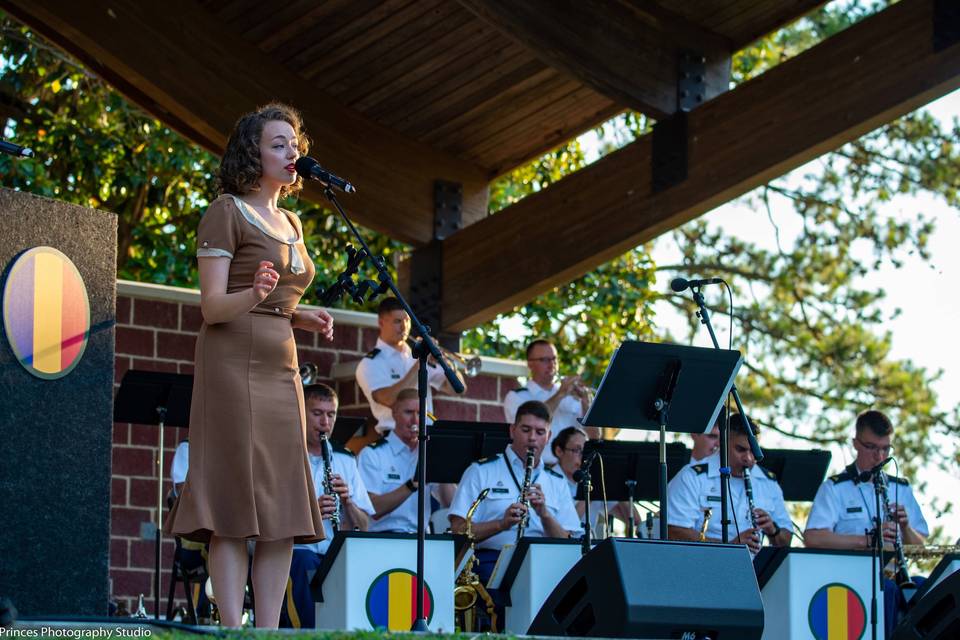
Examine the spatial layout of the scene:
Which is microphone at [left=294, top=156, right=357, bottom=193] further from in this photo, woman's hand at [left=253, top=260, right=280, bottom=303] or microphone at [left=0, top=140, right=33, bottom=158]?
microphone at [left=0, top=140, right=33, bottom=158]

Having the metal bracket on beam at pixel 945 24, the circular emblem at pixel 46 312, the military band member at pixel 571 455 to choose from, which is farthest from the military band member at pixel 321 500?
the metal bracket on beam at pixel 945 24

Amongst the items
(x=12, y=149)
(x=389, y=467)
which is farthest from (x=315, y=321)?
(x=389, y=467)

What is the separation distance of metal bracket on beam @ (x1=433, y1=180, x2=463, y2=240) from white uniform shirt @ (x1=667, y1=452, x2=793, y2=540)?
2.71m

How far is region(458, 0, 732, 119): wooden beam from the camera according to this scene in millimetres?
8688

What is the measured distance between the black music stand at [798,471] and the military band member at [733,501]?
15.6 inches

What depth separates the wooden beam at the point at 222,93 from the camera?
878 centimetres

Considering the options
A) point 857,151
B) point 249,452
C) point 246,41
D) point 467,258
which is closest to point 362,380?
point 467,258

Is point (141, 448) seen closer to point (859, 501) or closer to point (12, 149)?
point (859, 501)

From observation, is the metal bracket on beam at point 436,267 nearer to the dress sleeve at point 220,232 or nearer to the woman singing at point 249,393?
the woman singing at point 249,393

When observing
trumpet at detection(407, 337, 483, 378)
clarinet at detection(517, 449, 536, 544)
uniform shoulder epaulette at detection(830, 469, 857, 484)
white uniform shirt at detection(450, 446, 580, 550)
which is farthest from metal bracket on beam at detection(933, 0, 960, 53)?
trumpet at detection(407, 337, 483, 378)

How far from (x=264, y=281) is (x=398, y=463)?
461 cm

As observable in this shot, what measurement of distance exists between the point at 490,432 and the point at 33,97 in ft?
22.7

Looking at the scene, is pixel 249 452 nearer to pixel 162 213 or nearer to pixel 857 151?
pixel 162 213

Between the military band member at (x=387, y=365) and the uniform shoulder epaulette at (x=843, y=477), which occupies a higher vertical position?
the military band member at (x=387, y=365)
